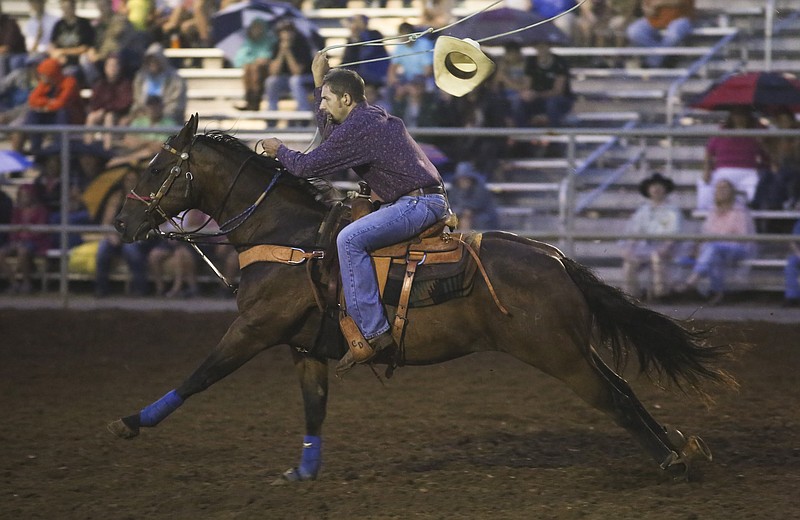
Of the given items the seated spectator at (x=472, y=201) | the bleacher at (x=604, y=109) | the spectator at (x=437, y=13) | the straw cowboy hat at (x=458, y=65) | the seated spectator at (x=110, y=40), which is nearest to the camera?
the straw cowboy hat at (x=458, y=65)

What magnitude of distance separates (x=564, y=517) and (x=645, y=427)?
28.3 inches

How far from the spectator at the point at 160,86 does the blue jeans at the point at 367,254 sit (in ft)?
25.2

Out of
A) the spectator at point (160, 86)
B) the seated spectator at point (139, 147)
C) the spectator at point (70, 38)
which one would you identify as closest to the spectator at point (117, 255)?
the seated spectator at point (139, 147)

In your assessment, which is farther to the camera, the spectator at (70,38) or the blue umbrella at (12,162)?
the spectator at (70,38)

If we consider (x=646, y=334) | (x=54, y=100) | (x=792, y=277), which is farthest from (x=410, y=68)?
(x=646, y=334)

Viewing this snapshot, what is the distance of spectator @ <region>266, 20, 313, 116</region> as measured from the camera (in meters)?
12.7

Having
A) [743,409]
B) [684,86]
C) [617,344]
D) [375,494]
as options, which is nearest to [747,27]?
[684,86]

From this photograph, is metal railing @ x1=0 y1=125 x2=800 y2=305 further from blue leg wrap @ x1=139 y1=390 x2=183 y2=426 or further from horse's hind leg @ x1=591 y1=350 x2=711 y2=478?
blue leg wrap @ x1=139 y1=390 x2=183 y2=426

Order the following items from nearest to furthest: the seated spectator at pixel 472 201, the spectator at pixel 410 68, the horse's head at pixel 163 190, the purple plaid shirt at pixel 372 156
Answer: the purple plaid shirt at pixel 372 156
the horse's head at pixel 163 190
the seated spectator at pixel 472 201
the spectator at pixel 410 68

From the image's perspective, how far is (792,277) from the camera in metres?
9.98

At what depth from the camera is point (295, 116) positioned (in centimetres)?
1235

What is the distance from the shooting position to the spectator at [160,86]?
12.4m

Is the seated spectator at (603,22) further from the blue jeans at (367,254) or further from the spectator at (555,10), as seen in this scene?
the blue jeans at (367,254)

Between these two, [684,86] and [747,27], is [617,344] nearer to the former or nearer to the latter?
[684,86]
